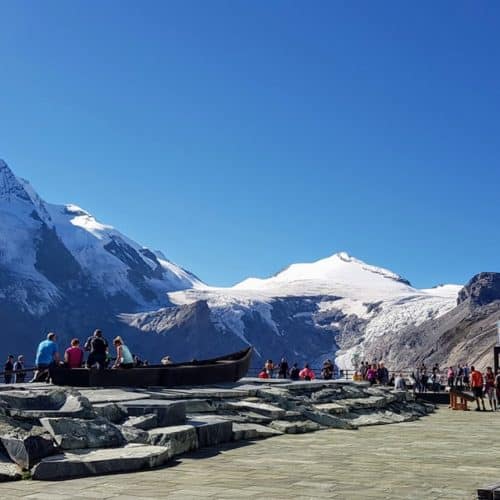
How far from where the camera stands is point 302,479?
725 cm

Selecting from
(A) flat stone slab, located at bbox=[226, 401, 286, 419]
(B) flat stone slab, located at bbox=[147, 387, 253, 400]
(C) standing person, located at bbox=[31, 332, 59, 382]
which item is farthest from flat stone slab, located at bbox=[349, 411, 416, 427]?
(C) standing person, located at bbox=[31, 332, 59, 382]

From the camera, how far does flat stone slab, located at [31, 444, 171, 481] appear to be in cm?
729

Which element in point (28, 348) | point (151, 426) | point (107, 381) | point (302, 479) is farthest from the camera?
point (28, 348)

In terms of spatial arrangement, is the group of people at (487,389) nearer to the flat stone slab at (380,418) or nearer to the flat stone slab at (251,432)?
the flat stone slab at (380,418)

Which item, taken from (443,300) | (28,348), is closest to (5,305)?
(28,348)

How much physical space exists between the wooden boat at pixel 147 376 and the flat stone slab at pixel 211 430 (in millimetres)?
3081

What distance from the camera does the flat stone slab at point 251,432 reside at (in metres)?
10.7

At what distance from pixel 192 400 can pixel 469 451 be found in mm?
4669

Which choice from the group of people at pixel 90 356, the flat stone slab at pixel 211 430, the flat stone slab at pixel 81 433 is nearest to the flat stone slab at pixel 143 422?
the flat stone slab at pixel 211 430

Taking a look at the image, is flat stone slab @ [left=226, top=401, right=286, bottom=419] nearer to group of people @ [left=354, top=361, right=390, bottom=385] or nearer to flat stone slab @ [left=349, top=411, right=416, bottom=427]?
flat stone slab @ [left=349, top=411, right=416, bottom=427]

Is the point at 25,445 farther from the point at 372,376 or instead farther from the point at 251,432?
the point at 372,376

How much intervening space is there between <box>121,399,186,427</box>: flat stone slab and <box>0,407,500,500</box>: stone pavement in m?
0.76

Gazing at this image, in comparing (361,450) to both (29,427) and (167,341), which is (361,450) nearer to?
(29,427)

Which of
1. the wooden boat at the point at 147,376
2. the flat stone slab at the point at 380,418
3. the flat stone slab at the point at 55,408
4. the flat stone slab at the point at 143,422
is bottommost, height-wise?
the flat stone slab at the point at 380,418
